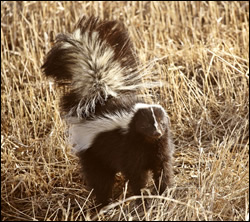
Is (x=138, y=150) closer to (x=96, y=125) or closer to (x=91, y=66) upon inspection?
(x=96, y=125)

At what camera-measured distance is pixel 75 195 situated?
5.32m

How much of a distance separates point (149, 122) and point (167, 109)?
1.79m

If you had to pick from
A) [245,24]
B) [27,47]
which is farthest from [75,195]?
[245,24]

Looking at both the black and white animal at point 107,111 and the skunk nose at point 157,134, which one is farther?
the black and white animal at point 107,111

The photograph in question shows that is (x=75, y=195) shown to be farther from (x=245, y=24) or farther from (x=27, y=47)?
(x=245, y=24)

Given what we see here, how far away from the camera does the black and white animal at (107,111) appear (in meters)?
4.77

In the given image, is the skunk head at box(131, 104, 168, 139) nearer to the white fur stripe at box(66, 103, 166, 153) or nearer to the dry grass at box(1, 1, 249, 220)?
the white fur stripe at box(66, 103, 166, 153)

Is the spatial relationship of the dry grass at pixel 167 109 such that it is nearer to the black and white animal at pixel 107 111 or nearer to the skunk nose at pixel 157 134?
the black and white animal at pixel 107 111

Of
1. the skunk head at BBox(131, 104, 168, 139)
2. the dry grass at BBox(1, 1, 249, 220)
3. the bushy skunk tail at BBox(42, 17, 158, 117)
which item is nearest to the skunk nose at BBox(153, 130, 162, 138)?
the skunk head at BBox(131, 104, 168, 139)

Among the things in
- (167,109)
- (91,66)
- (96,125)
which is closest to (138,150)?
(96,125)

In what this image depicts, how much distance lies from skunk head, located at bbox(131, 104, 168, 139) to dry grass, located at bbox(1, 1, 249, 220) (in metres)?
0.50

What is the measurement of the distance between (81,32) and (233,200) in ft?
6.42

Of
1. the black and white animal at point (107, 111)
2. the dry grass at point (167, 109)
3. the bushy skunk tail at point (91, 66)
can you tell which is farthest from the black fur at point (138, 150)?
the bushy skunk tail at point (91, 66)

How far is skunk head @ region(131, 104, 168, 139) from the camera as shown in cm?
459
